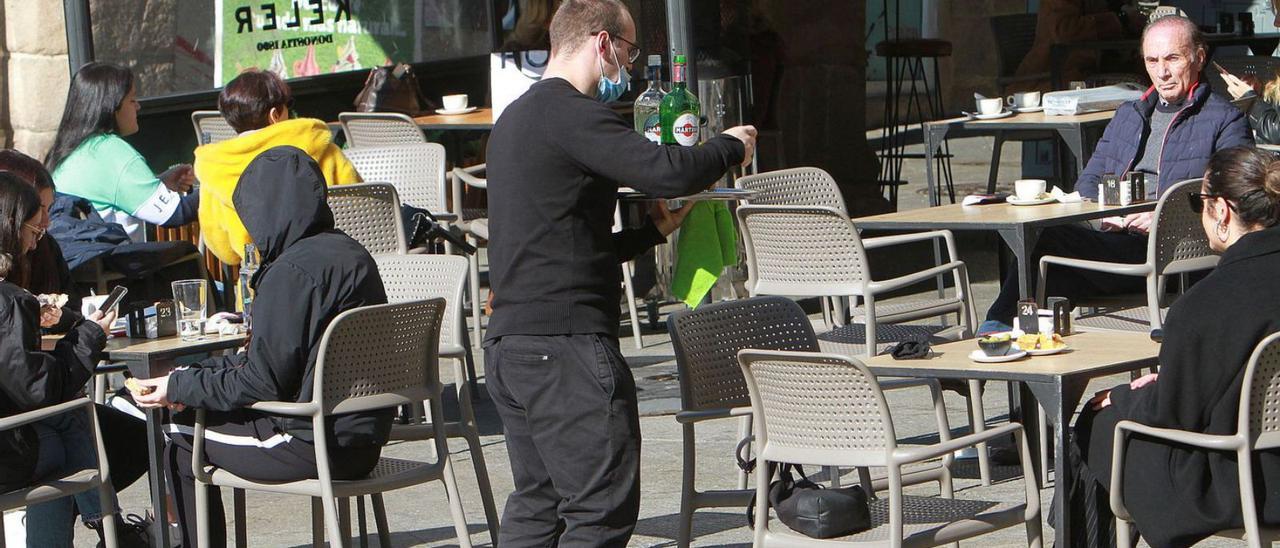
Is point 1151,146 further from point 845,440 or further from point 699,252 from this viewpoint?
point 845,440

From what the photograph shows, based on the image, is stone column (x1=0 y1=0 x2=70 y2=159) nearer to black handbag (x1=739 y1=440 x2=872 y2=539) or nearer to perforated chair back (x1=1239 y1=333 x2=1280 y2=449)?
black handbag (x1=739 y1=440 x2=872 y2=539)

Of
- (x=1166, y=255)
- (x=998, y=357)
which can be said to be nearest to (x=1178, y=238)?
(x=1166, y=255)

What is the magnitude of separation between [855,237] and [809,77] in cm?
590

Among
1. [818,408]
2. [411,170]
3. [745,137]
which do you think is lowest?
[818,408]

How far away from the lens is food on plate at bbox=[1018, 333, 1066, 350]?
14.9ft

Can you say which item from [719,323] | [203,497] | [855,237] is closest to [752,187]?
[855,237]

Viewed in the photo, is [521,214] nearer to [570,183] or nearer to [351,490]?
[570,183]

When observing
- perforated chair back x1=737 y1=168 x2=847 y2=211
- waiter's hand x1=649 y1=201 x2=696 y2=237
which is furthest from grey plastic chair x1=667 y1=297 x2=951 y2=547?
perforated chair back x1=737 y1=168 x2=847 y2=211

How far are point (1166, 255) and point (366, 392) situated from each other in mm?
2799

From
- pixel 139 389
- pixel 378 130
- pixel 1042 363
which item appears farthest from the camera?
pixel 378 130

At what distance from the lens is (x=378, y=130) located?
932 centimetres

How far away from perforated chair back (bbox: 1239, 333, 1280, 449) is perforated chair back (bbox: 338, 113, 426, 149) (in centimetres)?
575

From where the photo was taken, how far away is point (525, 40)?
32.1 ft

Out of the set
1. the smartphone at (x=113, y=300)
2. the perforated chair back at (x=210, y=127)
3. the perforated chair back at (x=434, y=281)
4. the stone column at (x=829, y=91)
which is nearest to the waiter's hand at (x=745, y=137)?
the perforated chair back at (x=434, y=281)
